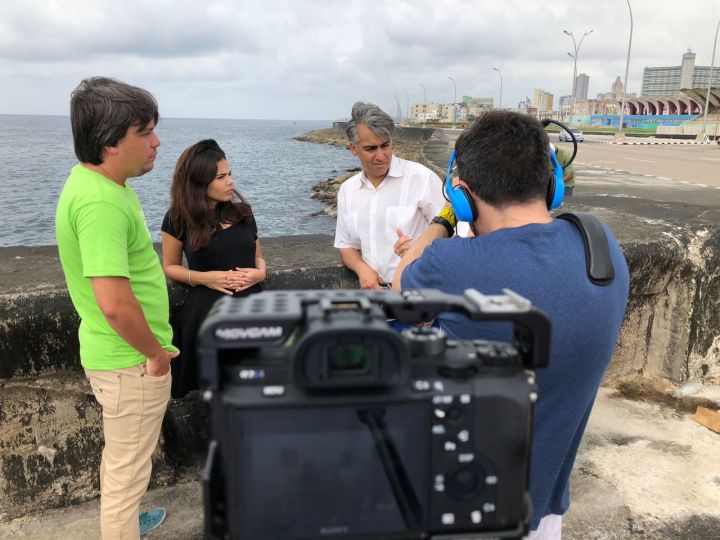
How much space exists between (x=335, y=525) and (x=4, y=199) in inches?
1592

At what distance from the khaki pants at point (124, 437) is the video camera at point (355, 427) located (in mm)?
1269

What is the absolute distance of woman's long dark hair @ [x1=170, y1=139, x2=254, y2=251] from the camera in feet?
8.95

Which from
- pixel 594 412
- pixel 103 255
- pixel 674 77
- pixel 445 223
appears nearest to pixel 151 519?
pixel 103 255

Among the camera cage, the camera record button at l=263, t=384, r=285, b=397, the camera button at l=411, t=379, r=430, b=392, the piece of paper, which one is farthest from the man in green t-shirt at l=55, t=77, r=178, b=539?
the piece of paper

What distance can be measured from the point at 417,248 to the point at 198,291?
48.3 inches

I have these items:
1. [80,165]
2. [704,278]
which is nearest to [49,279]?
[80,165]

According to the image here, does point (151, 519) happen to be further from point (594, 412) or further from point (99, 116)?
point (594, 412)

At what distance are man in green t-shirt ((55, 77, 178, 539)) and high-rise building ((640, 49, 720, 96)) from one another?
164370 millimetres

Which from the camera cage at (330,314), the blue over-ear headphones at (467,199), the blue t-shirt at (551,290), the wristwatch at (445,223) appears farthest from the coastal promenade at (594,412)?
the camera cage at (330,314)

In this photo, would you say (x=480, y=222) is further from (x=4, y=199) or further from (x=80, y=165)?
(x=4, y=199)

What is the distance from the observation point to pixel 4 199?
1391 inches

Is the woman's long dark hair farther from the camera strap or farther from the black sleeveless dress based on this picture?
the camera strap

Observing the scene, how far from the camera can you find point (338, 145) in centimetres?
9281

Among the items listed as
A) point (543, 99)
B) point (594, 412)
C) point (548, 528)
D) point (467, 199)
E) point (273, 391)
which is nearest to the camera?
point (273, 391)
